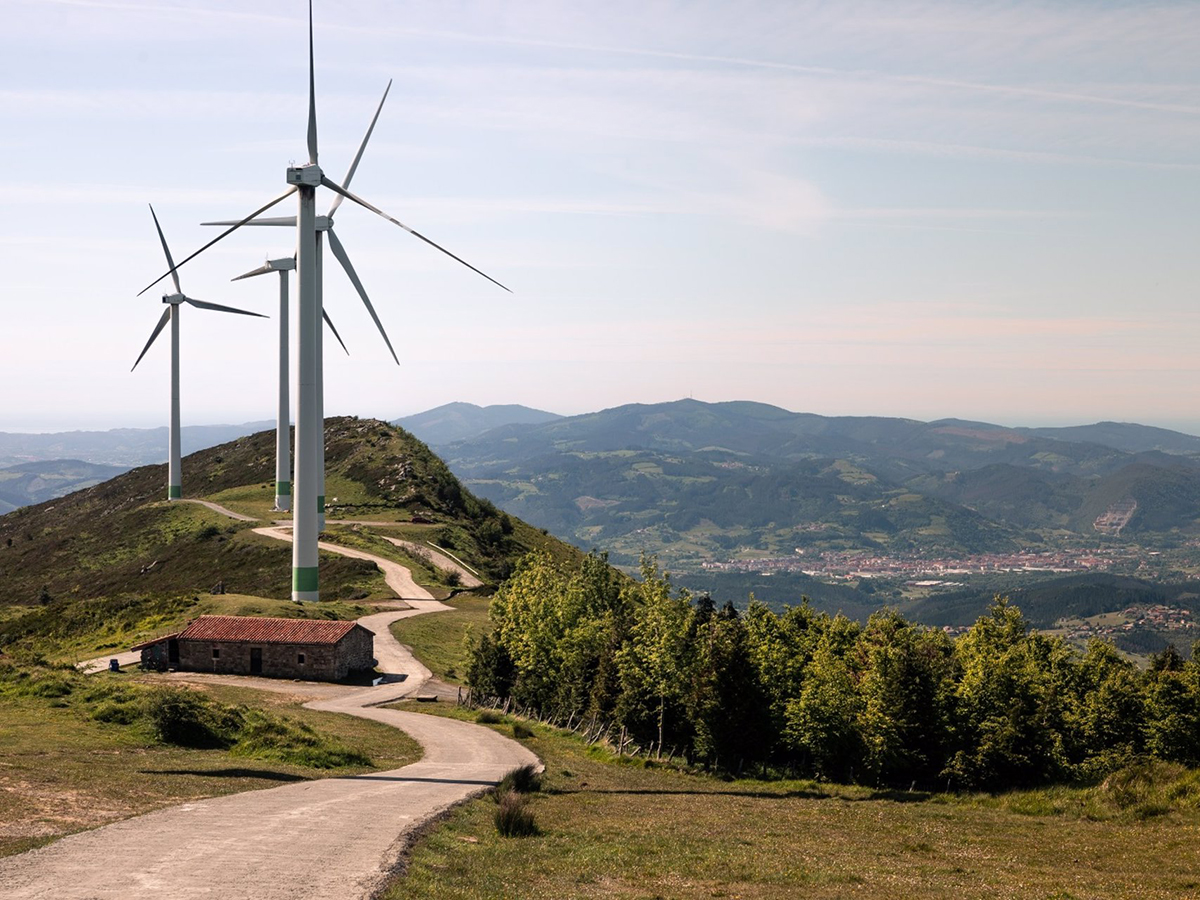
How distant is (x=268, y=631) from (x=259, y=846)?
69.4 meters

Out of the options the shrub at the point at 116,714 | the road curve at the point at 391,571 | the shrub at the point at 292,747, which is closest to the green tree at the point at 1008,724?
the shrub at the point at 292,747

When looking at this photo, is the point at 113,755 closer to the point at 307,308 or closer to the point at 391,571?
the point at 307,308

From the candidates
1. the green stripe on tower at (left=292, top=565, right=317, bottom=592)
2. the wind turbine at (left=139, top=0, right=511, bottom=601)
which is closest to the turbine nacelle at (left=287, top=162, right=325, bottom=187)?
the wind turbine at (left=139, top=0, right=511, bottom=601)

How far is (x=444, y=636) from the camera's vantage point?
11731 cm

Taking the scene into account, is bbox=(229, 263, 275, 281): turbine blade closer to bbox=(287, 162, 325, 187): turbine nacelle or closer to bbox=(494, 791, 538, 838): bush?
bbox=(287, 162, 325, 187): turbine nacelle

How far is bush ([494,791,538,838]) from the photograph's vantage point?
40.8 meters

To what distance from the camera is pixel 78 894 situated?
27000mm

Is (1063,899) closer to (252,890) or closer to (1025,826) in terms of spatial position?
(1025,826)

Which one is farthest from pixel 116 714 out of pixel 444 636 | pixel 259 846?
pixel 444 636

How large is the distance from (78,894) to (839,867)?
25431 mm

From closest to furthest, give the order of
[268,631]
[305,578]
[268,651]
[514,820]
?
1. [514,820]
2. [268,651]
3. [268,631]
4. [305,578]

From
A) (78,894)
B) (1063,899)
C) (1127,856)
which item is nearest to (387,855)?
(78,894)

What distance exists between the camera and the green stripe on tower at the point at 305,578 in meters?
101

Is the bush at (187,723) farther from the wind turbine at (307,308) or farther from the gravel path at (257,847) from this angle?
the wind turbine at (307,308)
